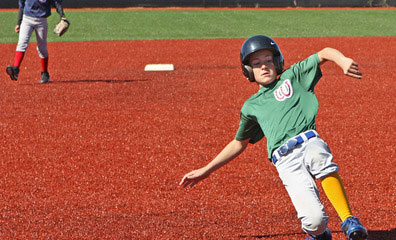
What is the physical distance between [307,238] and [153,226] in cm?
134

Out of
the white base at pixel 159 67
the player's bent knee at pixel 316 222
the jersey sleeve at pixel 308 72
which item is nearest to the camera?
the player's bent knee at pixel 316 222

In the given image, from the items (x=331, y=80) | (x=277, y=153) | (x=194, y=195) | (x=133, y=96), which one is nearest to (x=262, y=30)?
(x=331, y=80)

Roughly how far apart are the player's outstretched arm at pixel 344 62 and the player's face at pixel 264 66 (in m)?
0.36

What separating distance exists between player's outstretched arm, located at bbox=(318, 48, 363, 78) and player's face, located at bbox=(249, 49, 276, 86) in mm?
364

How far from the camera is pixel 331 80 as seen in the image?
1297 cm

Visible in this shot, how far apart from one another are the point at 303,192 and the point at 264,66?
981 mm

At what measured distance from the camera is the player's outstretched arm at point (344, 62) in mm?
4000

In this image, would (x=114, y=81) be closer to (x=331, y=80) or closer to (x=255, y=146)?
(x=331, y=80)

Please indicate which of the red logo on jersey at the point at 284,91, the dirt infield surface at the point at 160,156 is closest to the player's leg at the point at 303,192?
the red logo on jersey at the point at 284,91

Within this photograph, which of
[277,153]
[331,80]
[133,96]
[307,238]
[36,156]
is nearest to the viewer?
[277,153]

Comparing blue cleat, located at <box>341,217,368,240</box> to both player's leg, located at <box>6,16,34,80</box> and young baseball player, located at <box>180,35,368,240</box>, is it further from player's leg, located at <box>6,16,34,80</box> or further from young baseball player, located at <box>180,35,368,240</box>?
player's leg, located at <box>6,16,34,80</box>

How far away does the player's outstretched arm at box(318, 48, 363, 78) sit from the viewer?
4.00 m

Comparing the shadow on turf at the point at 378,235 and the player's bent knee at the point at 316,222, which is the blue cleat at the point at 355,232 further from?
the shadow on turf at the point at 378,235

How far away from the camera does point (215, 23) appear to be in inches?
1063
